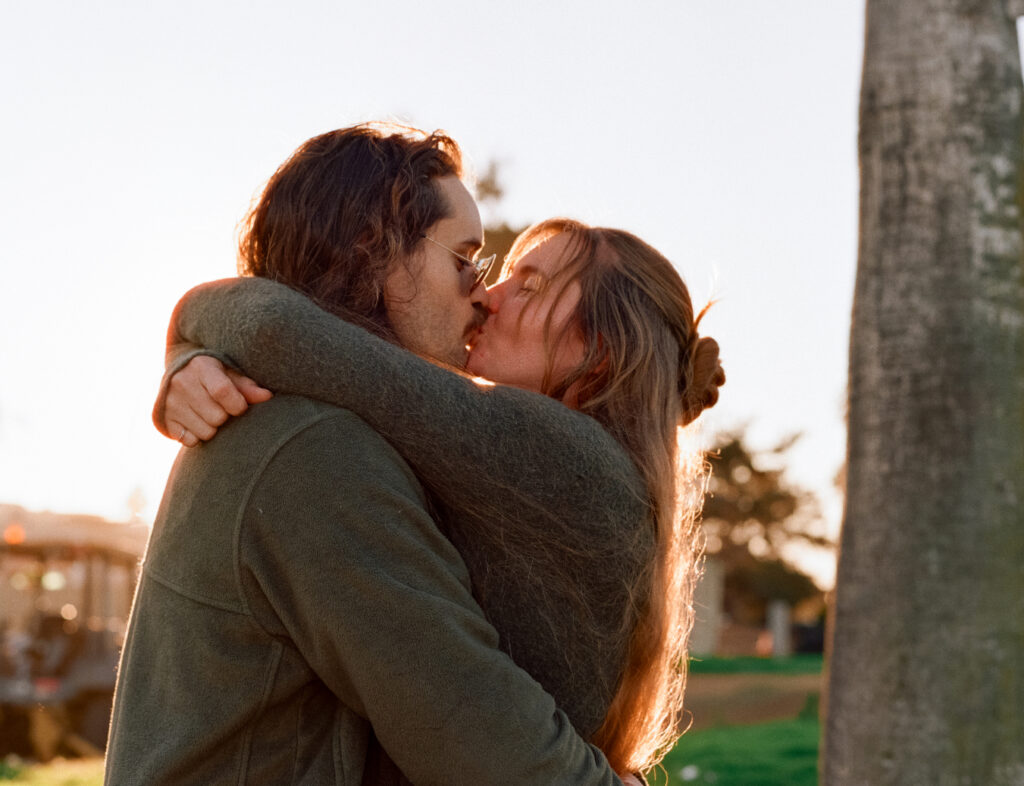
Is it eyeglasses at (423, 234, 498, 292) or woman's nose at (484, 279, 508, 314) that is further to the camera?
woman's nose at (484, 279, 508, 314)

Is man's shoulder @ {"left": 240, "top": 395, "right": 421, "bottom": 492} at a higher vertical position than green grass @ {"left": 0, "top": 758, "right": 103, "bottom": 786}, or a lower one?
higher

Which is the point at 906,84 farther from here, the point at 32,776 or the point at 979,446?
the point at 32,776

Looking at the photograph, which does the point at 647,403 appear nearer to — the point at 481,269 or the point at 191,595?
the point at 481,269

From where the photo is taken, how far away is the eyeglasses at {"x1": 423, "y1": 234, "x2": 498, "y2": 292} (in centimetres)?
268

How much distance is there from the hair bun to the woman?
0.06 meters

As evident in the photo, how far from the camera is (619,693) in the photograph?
250 cm

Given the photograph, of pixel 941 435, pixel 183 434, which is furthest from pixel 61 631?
pixel 183 434

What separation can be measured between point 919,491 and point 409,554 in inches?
121

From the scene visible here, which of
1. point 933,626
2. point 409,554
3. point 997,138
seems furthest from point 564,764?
point 997,138

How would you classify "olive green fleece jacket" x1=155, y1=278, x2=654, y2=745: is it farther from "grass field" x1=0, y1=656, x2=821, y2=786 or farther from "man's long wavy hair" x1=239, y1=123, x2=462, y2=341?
"grass field" x1=0, y1=656, x2=821, y2=786

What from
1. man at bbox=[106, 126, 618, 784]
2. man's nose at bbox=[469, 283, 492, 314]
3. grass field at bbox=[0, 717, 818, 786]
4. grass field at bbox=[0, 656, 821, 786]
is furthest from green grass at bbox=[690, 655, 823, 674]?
man at bbox=[106, 126, 618, 784]

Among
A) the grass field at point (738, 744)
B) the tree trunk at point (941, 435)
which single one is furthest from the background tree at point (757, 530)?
the tree trunk at point (941, 435)

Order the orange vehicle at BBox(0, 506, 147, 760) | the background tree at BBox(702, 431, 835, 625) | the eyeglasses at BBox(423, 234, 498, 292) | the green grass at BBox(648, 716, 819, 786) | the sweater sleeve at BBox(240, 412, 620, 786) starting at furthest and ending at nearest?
1. the background tree at BBox(702, 431, 835, 625)
2. the orange vehicle at BBox(0, 506, 147, 760)
3. the green grass at BBox(648, 716, 819, 786)
4. the eyeglasses at BBox(423, 234, 498, 292)
5. the sweater sleeve at BBox(240, 412, 620, 786)

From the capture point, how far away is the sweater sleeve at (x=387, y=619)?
1.96 metres
